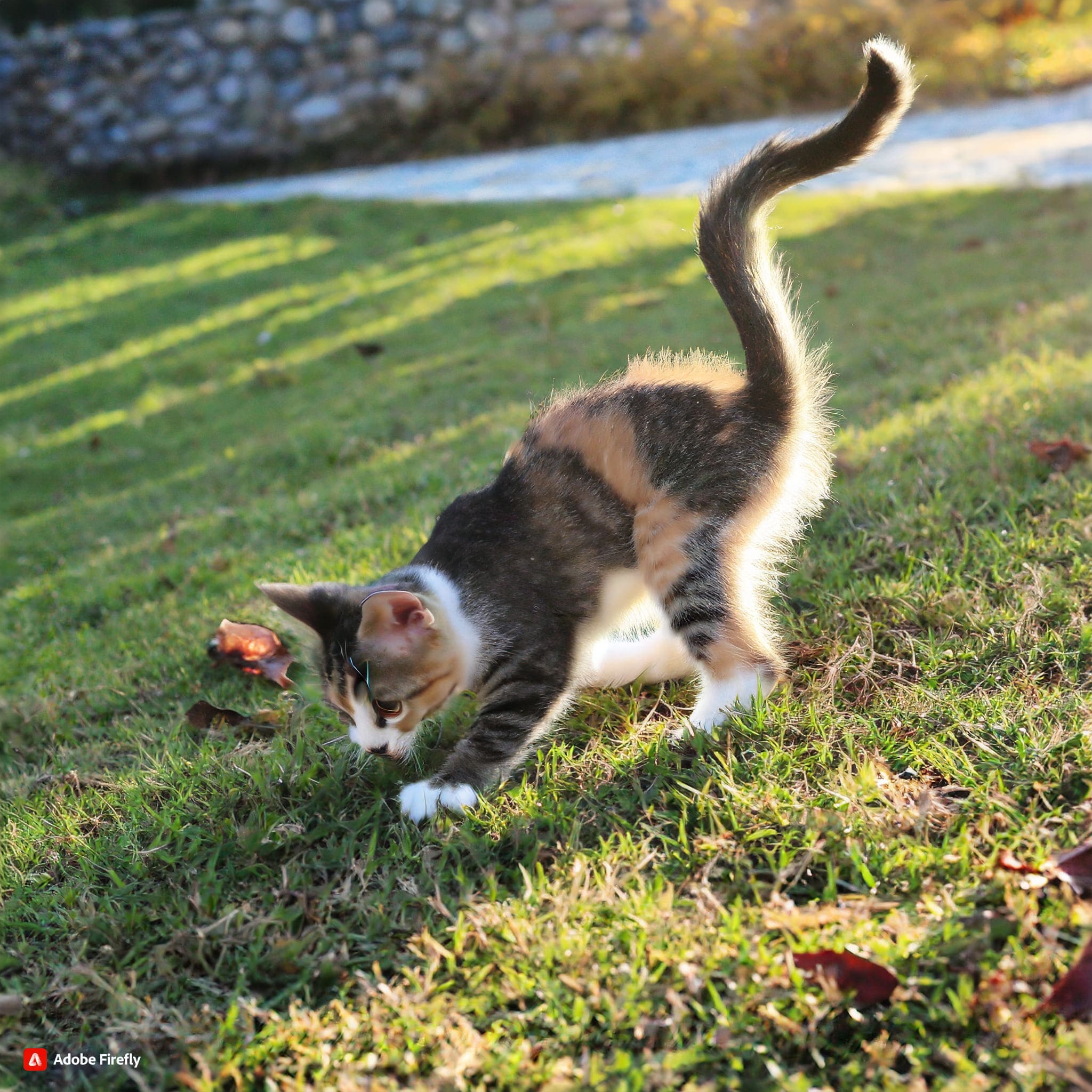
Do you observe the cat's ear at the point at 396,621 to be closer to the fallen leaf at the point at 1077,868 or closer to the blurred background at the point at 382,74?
the fallen leaf at the point at 1077,868

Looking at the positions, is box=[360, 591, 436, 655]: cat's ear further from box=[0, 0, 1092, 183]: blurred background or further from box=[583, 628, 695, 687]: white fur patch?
box=[0, 0, 1092, 183]: blurred background

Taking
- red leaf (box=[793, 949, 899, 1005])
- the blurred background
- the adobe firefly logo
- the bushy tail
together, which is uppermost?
the blurred background

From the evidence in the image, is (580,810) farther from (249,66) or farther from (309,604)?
(249,66)

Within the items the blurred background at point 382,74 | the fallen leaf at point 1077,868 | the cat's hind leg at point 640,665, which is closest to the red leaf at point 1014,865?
the fallen leaf at point 1077,868

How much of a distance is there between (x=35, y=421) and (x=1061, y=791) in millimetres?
6799

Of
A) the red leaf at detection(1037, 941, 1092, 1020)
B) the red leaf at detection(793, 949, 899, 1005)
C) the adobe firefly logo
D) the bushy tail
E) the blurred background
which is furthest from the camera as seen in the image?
the blurred background

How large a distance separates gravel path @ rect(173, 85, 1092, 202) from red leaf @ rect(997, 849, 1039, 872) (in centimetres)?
808

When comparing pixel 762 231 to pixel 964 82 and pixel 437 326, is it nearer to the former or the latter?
pixel 437 326

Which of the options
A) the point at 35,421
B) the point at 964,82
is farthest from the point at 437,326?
the point at 964,82

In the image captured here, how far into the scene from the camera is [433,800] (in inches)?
101

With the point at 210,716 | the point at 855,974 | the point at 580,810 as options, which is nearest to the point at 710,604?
the point at 580,810

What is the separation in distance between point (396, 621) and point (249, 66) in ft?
39.7

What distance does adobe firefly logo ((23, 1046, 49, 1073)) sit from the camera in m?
1.98

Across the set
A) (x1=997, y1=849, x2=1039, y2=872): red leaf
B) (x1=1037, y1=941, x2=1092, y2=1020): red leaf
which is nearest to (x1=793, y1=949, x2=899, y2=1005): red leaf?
(x1=1037, y1=941, x2=1092, y2=1020): red leaf
